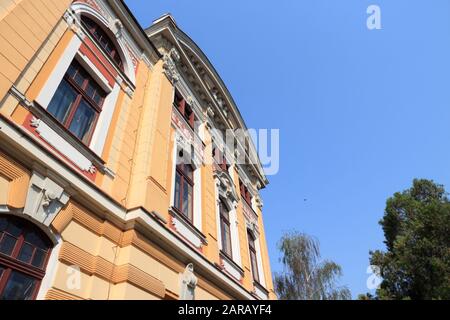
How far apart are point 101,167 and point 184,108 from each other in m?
5.48

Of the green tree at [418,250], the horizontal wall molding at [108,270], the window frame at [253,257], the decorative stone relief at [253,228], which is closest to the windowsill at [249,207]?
the decorative stone relief at [253,228]

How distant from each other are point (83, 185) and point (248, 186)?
38.0ft

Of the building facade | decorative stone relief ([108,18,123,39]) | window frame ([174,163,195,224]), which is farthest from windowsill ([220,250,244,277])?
decorative stone relief ([108,18,123,39])

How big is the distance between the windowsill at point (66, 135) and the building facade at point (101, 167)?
0.07 feet

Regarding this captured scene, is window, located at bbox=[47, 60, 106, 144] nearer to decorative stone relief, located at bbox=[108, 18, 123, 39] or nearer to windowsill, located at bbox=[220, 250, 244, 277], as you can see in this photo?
decorative stone relief, located at bbox=[108, 18, 123, 39]

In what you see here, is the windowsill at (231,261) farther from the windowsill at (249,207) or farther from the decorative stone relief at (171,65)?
the decorative stone relief at (171,65)

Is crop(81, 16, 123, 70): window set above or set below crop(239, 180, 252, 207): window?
below

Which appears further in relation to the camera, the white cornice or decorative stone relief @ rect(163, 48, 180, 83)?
the white cornice

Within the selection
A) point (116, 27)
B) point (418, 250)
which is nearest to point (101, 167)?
point (116, 27)

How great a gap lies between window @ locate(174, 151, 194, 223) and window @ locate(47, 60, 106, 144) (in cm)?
295

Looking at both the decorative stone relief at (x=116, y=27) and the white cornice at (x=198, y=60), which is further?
the white cornice at (x=198, y=60)

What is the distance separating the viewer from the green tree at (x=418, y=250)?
48.9 ft

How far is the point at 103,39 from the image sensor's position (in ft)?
25.9

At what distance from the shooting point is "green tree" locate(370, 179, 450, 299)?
48.9 feet
